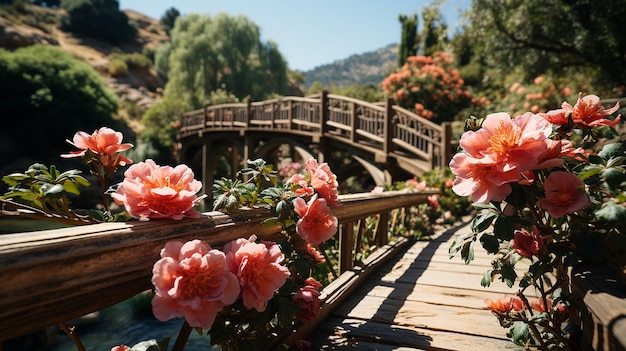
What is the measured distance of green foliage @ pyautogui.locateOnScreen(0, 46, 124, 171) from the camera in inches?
894

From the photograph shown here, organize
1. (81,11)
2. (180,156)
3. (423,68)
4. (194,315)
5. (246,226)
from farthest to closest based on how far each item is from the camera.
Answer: (81,11) < (180,156) < (423,68) < (246,226) < (194,315)

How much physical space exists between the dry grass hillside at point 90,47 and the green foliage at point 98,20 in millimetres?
955

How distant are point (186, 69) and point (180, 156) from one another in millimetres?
8639

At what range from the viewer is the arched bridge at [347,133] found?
8.16 meters

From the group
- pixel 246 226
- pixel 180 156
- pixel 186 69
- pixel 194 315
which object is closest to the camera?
pixel 194 315

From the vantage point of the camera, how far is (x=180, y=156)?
870 inches

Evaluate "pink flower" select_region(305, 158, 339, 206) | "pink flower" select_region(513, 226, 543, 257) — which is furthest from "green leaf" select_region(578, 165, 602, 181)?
"pink flower" select_region(305, 158, 339, 206)

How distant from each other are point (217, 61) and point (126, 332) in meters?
24.0

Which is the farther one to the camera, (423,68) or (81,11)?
(81,11)

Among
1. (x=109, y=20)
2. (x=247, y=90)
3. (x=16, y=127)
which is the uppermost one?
(x=109, y=20)

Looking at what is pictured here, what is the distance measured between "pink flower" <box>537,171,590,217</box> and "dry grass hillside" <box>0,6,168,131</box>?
36.3 meters

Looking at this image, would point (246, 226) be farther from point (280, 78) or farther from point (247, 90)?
point (280, 78)

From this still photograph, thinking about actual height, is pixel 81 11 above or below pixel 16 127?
above

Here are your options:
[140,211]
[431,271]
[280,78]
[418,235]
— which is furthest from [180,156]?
[140,211]
